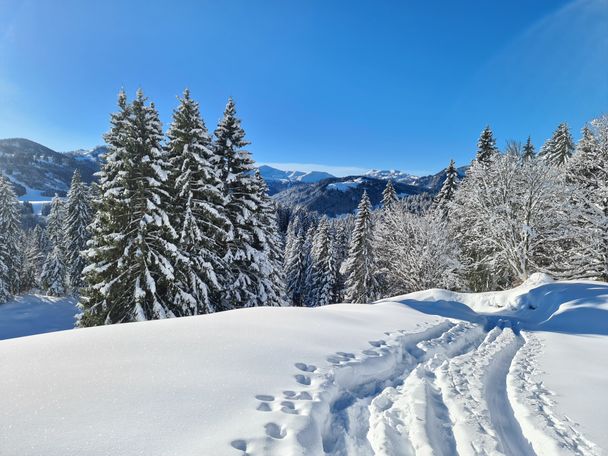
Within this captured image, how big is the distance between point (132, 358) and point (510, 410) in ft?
17.6

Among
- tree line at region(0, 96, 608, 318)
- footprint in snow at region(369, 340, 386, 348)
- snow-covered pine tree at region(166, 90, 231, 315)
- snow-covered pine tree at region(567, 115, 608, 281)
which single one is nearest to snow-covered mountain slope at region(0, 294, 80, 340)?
tree line at region(0, 96, 608, 318)

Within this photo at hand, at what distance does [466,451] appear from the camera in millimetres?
3422

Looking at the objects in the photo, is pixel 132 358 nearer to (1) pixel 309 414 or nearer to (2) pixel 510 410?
(1) pixel 309 414

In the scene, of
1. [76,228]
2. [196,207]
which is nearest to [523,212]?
[196,207]

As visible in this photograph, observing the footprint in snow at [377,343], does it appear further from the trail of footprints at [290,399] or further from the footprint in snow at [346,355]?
the footprint in snow at [346,355]

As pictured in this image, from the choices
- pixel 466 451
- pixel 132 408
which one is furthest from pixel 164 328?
pixel 466 451

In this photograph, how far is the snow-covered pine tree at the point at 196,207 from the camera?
1435 centimetres

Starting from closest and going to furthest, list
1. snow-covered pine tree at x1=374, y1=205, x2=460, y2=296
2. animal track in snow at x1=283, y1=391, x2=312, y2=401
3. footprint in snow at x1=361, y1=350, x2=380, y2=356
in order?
animal track in snow at x1=283, y1=391, x2=312, y2=401 → footprint in snow at x1=361, y1=350, x2=380, y2=356 → snow-covered pine tree at x1=374, y1=205, x2=460, y2=296

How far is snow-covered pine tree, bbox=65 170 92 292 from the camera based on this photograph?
31625 millimetres

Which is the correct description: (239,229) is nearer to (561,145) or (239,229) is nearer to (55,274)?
(55,274)

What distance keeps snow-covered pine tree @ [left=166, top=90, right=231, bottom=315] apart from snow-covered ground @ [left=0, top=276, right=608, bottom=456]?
23.7 ft

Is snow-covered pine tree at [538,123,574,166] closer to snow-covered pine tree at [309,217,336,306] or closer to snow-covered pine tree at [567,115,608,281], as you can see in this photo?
snow-covered pine tree at [567,115,608,281]

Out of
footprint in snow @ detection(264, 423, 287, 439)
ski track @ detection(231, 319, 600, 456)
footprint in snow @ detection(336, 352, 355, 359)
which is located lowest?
ski track @ detection(231, 319, 600, 456)

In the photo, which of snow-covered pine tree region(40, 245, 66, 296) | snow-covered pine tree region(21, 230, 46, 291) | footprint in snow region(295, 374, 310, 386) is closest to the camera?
footprint in snow region(295, 374, 310, 386)
